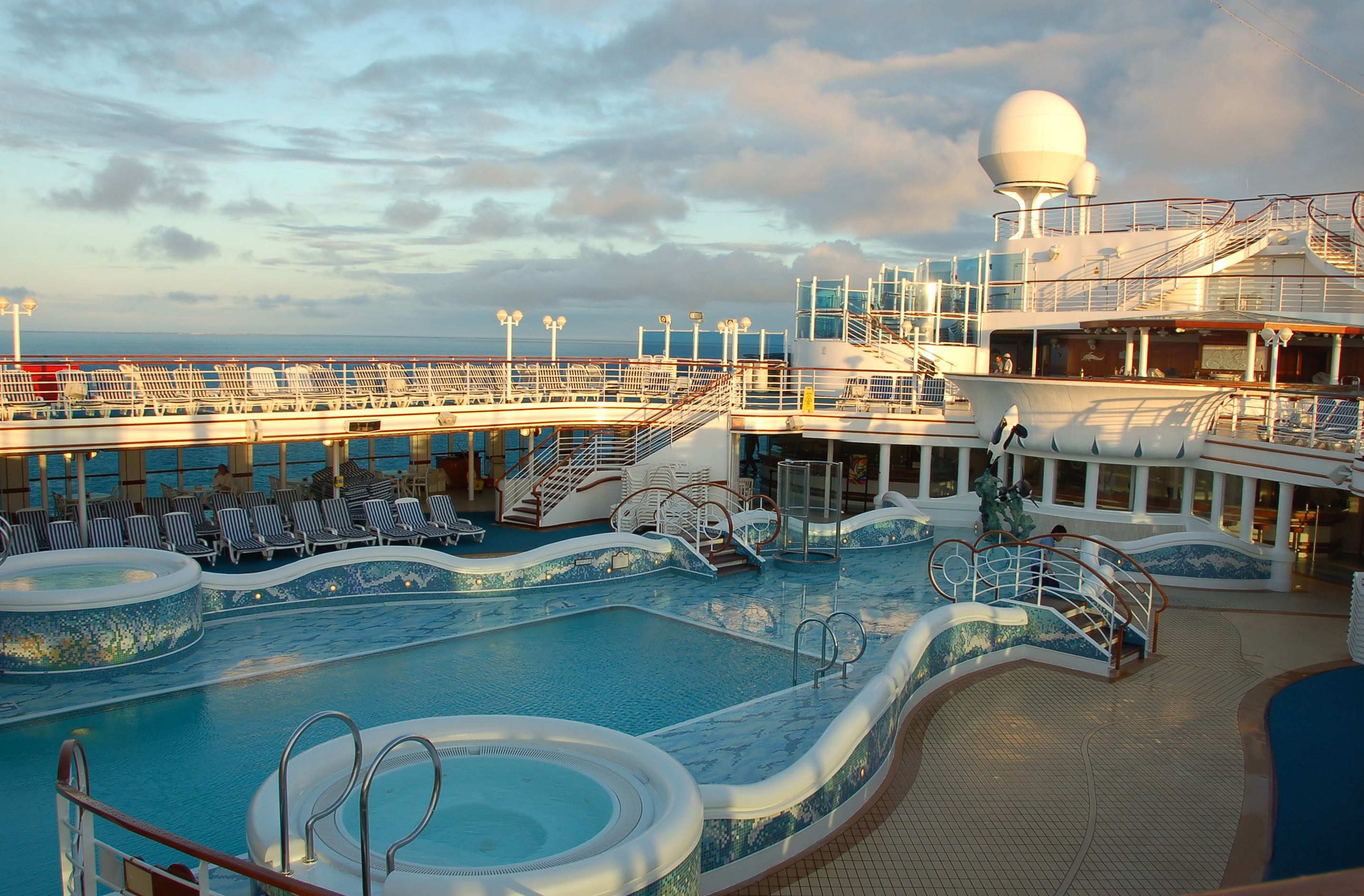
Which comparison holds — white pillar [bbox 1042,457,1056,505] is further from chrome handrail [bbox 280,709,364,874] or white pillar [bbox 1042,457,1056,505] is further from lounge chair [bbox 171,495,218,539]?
chrome handrail [bbox 280,709,364,874]

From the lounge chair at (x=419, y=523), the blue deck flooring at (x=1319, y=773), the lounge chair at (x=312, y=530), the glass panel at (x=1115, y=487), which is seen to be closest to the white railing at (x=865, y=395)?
the glass panel at (x=1115, y=487)

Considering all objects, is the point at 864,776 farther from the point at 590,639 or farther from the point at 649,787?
the point at 590,639

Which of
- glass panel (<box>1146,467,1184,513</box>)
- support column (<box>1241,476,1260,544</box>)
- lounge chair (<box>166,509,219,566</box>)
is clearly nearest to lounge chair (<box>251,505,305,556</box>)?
lounge chair (<box>166,509,219,566</box>)

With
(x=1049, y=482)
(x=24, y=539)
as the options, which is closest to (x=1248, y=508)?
(x=1049, y=482)

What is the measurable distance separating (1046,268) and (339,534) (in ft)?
58.2

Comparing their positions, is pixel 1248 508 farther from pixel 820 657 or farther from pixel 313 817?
pixel 313 817

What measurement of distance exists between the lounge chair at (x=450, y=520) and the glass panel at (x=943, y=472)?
33.4ft

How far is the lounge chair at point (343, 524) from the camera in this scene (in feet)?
58.5

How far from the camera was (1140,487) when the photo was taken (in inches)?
728

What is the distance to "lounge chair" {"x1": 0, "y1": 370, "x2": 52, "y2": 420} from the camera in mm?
15359

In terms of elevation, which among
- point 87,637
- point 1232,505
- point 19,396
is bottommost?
point 87,637

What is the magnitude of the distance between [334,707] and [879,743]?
534 cm

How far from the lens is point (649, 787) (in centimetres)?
597

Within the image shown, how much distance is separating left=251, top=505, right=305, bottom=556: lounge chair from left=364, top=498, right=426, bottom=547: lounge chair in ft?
4.38
